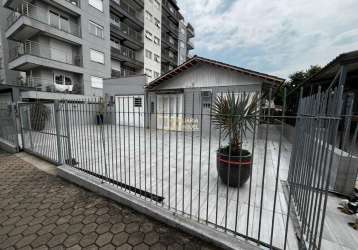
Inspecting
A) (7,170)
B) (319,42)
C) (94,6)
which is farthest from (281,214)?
(94,6)

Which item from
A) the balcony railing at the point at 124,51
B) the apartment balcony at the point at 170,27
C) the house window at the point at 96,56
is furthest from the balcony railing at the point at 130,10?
the house window at the point at 96,56

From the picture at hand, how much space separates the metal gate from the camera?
12.7 feet

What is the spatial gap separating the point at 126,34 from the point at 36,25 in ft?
33.9

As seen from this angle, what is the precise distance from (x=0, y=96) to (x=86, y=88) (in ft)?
18.1

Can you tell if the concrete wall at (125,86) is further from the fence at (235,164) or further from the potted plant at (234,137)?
the potted plant at (234,137)

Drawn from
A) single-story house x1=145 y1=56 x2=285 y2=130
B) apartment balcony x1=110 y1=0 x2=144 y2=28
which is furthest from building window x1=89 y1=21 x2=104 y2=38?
single-story house x1=145 y1=56 x2=285 y2=130

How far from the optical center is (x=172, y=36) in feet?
97.6

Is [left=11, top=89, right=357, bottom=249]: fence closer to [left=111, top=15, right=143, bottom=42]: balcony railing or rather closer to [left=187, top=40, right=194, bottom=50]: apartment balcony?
[left=111, top=15, right=143, bottom=42]: balcony railing

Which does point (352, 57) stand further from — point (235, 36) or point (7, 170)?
point (235, 36)

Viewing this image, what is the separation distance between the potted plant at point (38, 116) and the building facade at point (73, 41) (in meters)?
6.04

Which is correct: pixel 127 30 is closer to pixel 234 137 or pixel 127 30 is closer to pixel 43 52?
pixel 43 52

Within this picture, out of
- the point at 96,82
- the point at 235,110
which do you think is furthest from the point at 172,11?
the point at 235,110

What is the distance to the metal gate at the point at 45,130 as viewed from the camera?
3.86m

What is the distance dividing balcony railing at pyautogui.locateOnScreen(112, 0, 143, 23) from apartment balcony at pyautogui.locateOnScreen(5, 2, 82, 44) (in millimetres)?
8230
